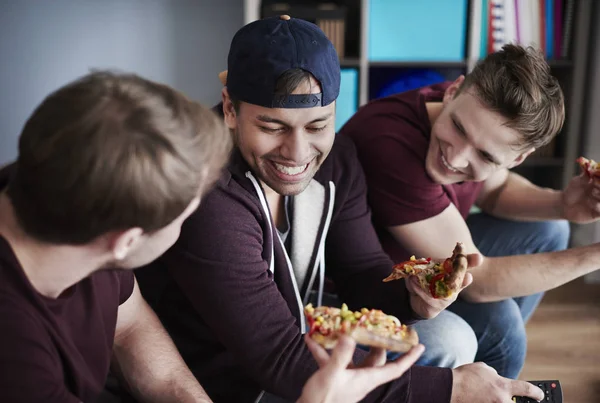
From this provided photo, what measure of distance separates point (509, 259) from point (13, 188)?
1330 millimetres

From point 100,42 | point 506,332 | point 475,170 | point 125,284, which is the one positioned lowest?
point 506,332

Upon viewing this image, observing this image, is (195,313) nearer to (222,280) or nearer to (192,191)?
(222,280)

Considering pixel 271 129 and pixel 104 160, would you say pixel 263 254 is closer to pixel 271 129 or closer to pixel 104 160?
pixel 271 129

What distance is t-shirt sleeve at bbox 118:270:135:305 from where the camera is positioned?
4.02 feet

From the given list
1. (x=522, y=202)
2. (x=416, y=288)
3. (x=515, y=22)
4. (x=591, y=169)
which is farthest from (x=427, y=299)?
(x=515, y=22)

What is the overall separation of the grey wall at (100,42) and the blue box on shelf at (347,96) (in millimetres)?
752

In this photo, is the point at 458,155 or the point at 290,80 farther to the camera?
the point at 458,155

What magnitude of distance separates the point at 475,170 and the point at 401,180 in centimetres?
20

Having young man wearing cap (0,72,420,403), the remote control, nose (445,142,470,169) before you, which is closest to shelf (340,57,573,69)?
nose (445,142,470,169)

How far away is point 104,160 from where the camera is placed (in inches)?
33.8

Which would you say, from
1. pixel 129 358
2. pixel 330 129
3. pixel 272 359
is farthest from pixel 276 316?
pixel 330 129

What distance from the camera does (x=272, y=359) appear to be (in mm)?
1296

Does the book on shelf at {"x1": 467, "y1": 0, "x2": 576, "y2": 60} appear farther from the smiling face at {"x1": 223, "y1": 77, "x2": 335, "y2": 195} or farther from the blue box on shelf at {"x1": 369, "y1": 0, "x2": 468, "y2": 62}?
the smiling face at {"x1": 223, "y1": 77, "x2": 335, "y2": 195}

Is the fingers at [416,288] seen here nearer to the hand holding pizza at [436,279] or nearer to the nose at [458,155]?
the hand holding pizza at [436,279]
